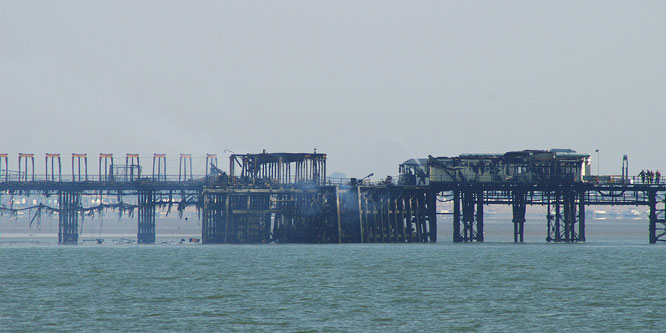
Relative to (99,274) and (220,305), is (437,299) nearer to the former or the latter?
(220,305)

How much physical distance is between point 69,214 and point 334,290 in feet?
245

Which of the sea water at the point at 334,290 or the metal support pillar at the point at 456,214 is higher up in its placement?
the metal support pillar at the point at 456,214

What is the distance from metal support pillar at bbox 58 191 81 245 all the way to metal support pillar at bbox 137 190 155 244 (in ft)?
26.9

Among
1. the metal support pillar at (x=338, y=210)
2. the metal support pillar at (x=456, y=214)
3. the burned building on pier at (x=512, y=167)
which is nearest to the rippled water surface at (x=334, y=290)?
the metal support pillar at (x=338, y=210)

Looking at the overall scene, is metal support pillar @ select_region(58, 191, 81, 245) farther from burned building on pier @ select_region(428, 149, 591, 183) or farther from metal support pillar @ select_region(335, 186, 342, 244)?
burned building on pier @ select_region(428, 149, 591, 183)

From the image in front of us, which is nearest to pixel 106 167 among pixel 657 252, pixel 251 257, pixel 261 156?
pixel 261 156

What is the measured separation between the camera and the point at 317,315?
6062 cm

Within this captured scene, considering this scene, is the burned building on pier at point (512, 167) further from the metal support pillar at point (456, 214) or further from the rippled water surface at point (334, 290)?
the rippled water surface at point (334, 290)

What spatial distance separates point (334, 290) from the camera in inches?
2918

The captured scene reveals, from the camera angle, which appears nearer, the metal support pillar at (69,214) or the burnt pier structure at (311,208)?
the burnt pier structure at (311,208)

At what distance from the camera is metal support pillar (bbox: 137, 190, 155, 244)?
449ft

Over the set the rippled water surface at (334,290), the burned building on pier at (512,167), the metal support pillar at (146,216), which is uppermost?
the burned building on pier at (512,167)

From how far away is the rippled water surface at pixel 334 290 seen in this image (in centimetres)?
5806

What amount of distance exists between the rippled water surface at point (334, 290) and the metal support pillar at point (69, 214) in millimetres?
21105
